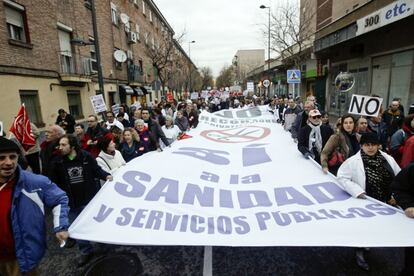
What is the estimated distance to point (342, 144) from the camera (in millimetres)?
4148

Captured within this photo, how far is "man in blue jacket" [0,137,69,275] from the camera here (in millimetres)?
2331

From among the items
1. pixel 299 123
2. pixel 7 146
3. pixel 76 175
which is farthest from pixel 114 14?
pixel 7 146

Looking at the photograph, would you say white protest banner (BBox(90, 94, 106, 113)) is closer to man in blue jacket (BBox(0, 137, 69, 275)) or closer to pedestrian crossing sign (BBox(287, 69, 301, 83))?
man in blue jacket (BBox(0, 137, 69, 275))

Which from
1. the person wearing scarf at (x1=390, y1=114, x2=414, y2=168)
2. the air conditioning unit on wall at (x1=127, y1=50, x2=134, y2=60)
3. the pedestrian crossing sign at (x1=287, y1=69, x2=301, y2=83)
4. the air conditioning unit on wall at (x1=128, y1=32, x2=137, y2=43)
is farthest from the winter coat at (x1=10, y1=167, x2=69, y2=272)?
the air conditioning unit on wall at (x1=128, y1=32, x2=137, y2=43)

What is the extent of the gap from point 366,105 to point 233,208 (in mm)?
3987

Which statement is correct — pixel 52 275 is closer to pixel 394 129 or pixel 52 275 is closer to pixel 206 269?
pixel 206 269

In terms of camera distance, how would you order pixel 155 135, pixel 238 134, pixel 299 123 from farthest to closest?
pixel 238 134
pixel 155 135
pixel 299 123

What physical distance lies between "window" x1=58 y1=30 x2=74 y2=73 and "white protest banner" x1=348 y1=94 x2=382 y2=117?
14.4 m

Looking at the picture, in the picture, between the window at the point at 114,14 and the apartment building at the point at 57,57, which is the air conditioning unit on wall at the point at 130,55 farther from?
the window at the point at 114,14

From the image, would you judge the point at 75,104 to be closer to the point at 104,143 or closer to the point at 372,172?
the point at 104,143

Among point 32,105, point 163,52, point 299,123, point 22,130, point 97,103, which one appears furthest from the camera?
point 163,52

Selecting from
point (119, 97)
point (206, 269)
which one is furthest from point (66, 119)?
point (119, 97)

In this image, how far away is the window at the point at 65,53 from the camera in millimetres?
14891

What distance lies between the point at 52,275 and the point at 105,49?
2002cm
